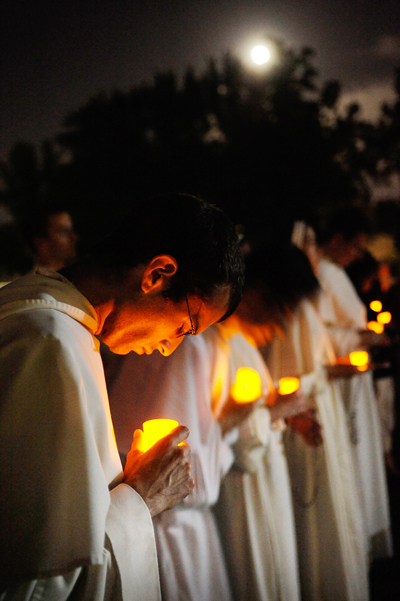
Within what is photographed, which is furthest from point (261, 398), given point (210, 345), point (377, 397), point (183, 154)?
point (183, 154)

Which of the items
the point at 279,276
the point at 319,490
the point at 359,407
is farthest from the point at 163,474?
the point at 359,407

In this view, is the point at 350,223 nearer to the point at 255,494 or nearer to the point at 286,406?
the point at 286,406

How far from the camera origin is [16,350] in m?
1.23

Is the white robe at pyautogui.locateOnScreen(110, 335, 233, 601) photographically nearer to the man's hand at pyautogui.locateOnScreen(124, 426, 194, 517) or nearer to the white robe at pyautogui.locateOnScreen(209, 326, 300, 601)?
the white robe at pyautogui.locateOnScreen(209, 326, 300, 601)

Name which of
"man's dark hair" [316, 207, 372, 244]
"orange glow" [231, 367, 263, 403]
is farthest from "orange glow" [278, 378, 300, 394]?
"man's dark hair" [316, 207, 372, 244]

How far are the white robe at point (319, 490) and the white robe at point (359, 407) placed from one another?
635mm

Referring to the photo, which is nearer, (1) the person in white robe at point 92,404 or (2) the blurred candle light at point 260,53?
(1) the person in white robe at point 92,404

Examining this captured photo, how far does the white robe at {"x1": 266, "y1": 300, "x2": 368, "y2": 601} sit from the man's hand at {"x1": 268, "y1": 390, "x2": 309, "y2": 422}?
613 millimetres

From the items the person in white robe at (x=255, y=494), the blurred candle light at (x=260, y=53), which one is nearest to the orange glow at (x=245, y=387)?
the person in white robe at (x=255, y=494)

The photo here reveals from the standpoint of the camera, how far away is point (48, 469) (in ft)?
3.92

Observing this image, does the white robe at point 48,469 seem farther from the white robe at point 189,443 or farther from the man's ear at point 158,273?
the white robe at point 189,443

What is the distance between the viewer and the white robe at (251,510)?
2639 mm

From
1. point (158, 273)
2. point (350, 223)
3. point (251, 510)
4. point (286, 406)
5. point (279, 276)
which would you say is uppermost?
point (350, 223)

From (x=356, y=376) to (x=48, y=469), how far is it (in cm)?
389
